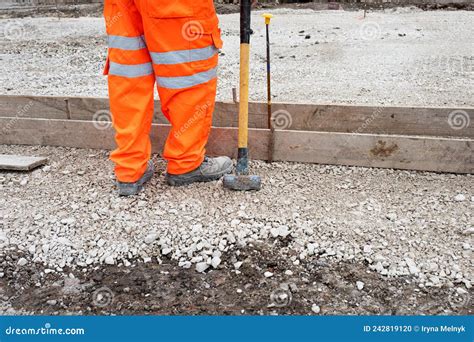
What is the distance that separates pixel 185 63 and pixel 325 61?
556 centimetres

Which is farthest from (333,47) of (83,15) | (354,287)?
(83,15)

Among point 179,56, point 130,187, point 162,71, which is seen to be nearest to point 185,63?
point 179,56

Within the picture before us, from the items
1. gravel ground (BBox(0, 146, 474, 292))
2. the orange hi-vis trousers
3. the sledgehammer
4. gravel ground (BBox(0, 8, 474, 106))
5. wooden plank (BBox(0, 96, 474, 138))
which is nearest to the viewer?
gravel ground (BBox(0, 146, 474, 292))

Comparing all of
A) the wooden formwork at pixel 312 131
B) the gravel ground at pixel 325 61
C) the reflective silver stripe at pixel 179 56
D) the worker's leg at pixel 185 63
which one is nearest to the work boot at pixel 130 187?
the worker's leg at pixel 185 63

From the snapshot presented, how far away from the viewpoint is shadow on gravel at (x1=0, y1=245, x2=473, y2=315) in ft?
7.75

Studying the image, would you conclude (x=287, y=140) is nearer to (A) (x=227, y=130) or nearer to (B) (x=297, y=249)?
(A) (x=227, y=130)

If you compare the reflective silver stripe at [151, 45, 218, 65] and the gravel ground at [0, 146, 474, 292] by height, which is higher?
the reflective silver stripe at [151, 45, 218, 65]

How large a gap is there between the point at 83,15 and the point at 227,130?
53.8 feet

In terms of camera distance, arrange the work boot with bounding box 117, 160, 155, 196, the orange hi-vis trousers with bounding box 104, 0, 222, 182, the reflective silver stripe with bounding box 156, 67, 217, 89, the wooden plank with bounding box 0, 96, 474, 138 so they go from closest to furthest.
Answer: the orange hi-vis trousers with bounding box 104, 0, 222, 182 → the reflective silver stripe with bounding box 156, 67, 217, 89 → the work boot with bounding box 117, 160, 155, 196 → the wooden plank with bounding box 0, 96, 474, 138

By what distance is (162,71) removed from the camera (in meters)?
3.05

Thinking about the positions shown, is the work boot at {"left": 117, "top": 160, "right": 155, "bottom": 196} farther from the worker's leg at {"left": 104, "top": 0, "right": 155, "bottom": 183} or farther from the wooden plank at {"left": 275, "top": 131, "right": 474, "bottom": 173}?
the wooden plank at {"left": 275, "top": 131, "right": 474, "bottom": 173}

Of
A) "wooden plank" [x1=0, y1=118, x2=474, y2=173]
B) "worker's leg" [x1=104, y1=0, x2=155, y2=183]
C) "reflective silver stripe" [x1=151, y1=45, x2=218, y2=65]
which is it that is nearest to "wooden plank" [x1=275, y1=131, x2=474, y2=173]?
"wooden plank" [x1=0, y1=118, x2=474, y2=173]

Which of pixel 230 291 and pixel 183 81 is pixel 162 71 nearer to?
pixel 183 81

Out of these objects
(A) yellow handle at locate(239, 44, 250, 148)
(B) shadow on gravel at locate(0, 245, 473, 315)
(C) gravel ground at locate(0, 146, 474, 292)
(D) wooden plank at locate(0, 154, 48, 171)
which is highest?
(A) yellow handle at locate(239, 44, 250, 148)
